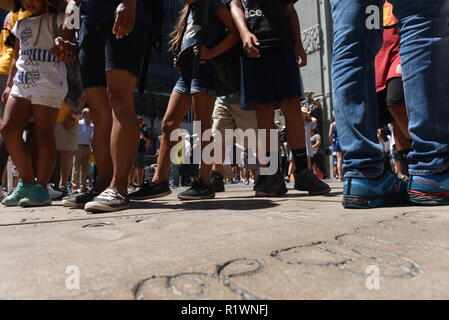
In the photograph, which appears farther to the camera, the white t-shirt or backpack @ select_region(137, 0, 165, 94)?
the white t-shirt

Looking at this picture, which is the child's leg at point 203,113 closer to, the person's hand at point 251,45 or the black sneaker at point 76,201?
the person's hand at point 251,45

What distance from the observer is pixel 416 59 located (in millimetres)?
1513

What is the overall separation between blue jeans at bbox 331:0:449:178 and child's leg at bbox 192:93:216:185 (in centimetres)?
110

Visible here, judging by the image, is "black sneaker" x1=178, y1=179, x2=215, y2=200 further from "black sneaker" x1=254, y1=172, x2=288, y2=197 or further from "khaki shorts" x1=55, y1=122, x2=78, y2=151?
"khaki shorts" x1=55, y1=122, x2=78, y2=151

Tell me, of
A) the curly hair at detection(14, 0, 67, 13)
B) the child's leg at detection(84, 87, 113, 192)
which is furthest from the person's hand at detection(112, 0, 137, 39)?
the curly hair at detection(14, 0, 67, 13)

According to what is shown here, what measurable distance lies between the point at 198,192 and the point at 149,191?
12.8 inches

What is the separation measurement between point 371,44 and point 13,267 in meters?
1.57

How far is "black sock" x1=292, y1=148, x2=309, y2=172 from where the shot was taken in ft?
7.98

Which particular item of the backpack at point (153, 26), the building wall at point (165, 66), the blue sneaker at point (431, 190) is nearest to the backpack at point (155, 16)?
the backpack at point (153, 26)

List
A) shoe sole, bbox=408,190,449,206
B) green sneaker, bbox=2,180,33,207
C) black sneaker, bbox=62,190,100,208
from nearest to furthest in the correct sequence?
shoe sole, bbox=408,190,449,206 → black sneaker, bbox=62,190,100,208 → green sneaker, bbox=2,180,33,207

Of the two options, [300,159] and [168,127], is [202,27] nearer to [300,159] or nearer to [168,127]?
[168,127]

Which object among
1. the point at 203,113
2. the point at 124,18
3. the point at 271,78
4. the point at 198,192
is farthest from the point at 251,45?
the point at 198,192

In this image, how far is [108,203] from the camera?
1.66 metres
